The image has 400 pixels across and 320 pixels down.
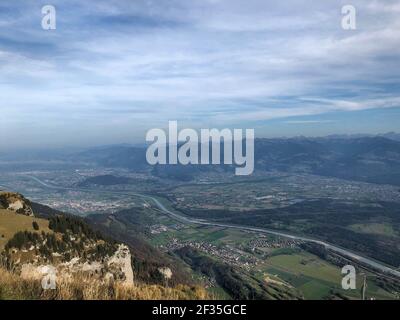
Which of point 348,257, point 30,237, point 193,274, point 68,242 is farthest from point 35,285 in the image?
point 348,257

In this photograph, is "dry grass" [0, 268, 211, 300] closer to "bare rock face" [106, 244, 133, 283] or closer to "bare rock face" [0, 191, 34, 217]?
"bare rock face" [106, 244, 133, 283]

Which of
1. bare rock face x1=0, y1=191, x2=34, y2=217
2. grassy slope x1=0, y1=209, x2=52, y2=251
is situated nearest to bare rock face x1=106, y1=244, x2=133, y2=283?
grassy slope x1=0, y1=209, x2=52, y2=251

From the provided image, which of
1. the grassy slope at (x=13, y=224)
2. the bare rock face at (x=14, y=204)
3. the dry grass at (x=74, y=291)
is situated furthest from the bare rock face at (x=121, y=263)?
the dry grass at (x=74, y=291)

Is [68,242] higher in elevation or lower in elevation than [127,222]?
higher

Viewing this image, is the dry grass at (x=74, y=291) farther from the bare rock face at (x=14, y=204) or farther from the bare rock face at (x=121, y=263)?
the bare rock face at (x=14, y=204)

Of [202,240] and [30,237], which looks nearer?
[30,237]

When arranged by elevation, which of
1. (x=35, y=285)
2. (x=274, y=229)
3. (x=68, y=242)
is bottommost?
(x=274, y=229)
